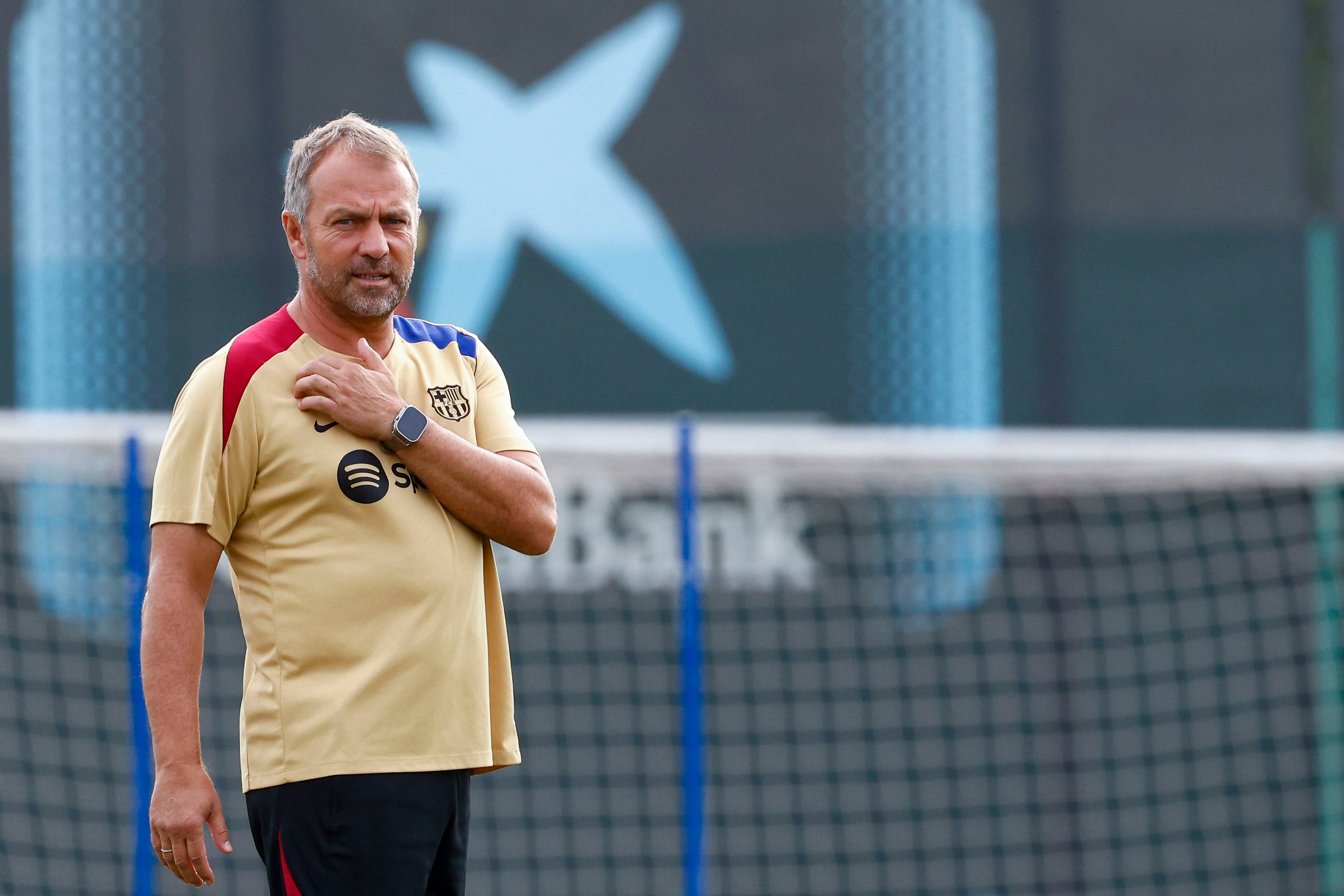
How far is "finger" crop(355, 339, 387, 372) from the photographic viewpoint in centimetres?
206

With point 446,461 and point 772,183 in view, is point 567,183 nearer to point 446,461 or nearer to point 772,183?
point 772,183

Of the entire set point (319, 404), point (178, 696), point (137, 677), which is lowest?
point (137, 677)

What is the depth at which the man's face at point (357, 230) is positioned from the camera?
6.57ft

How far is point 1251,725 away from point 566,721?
2.37m

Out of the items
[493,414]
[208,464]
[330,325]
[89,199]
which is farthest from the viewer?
[89,199]

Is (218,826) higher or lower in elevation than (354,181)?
lower

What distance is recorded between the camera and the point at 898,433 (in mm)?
4258

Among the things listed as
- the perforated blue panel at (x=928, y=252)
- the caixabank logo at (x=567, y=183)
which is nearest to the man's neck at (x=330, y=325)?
the caixabank logo at (x=567, y=183)

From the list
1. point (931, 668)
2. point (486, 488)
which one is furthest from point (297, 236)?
point (931, 668)

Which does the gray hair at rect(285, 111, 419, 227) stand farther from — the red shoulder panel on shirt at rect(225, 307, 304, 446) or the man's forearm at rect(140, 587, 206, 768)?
the man's forearm at rect(140, 587, 206, 768)

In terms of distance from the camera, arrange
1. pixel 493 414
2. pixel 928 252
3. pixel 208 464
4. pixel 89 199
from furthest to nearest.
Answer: pixel 89 199 → pixel 928 252 → pixel 493 414 → pixel 208 464

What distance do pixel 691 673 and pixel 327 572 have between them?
205cm

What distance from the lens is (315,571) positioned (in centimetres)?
200

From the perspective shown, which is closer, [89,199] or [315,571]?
[315,571]
